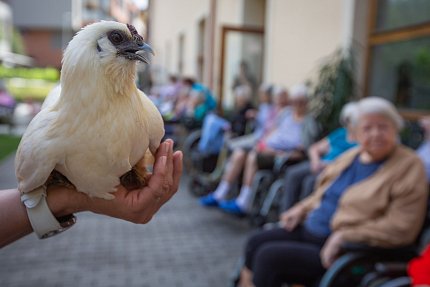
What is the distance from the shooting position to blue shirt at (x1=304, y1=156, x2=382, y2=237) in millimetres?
2749

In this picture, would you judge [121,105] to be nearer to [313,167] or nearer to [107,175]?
[107,175]

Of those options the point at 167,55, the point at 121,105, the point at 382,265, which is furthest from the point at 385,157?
the point at 167,55

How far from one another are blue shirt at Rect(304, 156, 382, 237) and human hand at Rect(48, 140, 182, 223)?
176 centimetres

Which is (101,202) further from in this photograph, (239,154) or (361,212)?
(239,154)

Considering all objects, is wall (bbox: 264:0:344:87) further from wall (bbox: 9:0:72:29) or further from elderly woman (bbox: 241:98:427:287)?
wall (bbox: 9:0:72:29)

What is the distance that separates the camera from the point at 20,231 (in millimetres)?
1235

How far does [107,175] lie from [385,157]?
6.72ft

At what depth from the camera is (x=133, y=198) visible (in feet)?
4.09

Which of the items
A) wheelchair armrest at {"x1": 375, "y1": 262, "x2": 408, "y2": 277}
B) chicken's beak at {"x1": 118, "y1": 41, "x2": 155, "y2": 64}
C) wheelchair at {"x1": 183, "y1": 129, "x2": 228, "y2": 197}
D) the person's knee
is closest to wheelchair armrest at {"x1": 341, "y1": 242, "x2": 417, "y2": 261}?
wheelchair armrest at {"x1": 375, "y1": 262, "x2": 408, "y2": 277}

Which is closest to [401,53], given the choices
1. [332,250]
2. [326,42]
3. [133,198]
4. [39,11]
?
[326,42]

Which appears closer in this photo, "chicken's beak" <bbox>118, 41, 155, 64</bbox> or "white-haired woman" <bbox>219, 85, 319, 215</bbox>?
"chicken's beak" <bbox>118, 41, 155, 64</bbox>

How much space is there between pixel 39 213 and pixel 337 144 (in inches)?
137

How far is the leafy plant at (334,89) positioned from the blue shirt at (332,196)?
1844mm

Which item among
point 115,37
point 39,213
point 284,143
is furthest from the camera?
point 284,143
